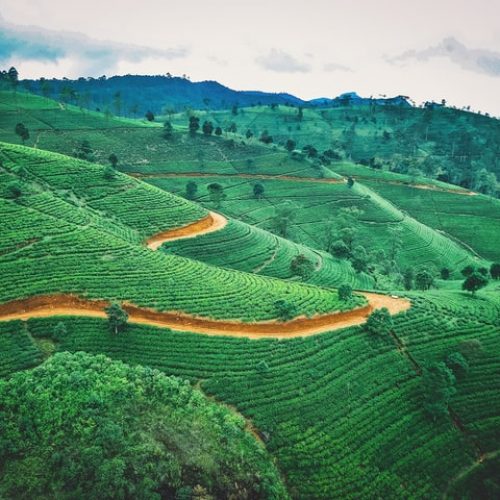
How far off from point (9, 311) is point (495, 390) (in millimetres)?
45691

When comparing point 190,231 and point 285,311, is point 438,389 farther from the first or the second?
point 190,231

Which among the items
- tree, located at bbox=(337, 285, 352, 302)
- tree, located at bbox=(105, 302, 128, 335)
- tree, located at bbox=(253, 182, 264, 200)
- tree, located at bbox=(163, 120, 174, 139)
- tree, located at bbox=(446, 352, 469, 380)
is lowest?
tree, located at bbox=(446, 352, 469, 380)

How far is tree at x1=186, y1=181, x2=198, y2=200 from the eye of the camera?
101375mm

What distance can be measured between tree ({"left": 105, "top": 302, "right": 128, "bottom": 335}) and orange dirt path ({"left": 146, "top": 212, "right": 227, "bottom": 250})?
23.4m

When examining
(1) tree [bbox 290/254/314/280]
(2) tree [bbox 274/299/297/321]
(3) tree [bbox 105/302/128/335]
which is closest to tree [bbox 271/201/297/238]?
(1) tree [bbox 290/254/314/280]

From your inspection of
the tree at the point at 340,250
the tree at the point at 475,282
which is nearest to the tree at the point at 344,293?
the tree at the point at 475,282

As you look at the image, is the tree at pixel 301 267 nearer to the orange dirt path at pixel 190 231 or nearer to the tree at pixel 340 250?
the tree at pixel 340 250

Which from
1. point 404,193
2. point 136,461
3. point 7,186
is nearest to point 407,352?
point 136,461

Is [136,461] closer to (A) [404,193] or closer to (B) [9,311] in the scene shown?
(B) [9,311]

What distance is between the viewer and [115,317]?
3916cm

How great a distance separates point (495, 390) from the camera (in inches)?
1629

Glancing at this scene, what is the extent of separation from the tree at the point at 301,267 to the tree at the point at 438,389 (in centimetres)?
2849

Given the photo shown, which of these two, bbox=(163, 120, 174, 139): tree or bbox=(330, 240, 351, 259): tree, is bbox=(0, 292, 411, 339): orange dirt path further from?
bbox=(163, 120, 174, 139): tree

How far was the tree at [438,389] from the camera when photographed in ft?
123
